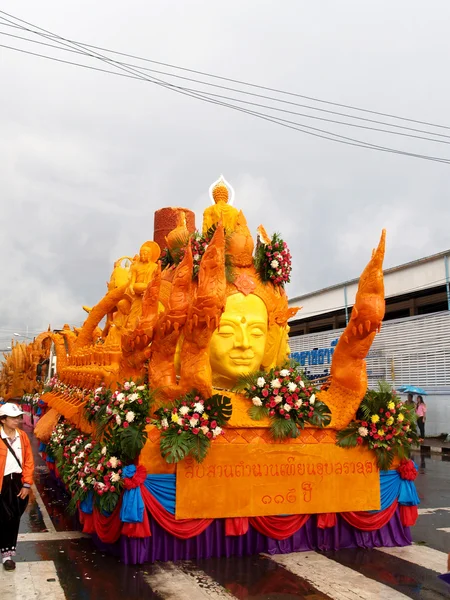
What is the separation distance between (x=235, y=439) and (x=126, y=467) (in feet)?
3.81

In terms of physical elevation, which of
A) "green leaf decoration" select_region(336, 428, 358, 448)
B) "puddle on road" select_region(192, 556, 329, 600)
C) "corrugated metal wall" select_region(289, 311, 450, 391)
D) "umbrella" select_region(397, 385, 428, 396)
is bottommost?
"puddle on road" select_region(192, 556, 329, 600)

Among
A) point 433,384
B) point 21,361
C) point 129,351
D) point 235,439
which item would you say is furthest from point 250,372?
point 21,361

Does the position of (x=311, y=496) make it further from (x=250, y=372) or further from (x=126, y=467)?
(x=126, y=467)

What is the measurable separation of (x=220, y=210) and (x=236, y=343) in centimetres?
209

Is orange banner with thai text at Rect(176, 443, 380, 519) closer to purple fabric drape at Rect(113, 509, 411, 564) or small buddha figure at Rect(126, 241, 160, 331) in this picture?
purple fabric drape at Rect(113, 509, 411, 564)

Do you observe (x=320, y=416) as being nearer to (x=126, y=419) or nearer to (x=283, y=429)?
(x=283, y=429)

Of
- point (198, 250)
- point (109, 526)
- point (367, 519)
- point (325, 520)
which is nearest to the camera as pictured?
point (109, 526)

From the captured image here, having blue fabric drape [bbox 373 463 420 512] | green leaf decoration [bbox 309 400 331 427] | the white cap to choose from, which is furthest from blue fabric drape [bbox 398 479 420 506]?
the white cap

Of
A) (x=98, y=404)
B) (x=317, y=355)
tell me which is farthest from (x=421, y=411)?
(x=98, y=404)

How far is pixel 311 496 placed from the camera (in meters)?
5.91

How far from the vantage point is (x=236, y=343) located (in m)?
6.57

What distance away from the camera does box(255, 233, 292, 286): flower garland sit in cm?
719

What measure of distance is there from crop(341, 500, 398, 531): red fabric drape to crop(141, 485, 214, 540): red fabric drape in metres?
1.60

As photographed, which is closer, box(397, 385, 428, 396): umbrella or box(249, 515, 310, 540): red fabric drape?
box(249, 515, 310, 540): red fabric drape
